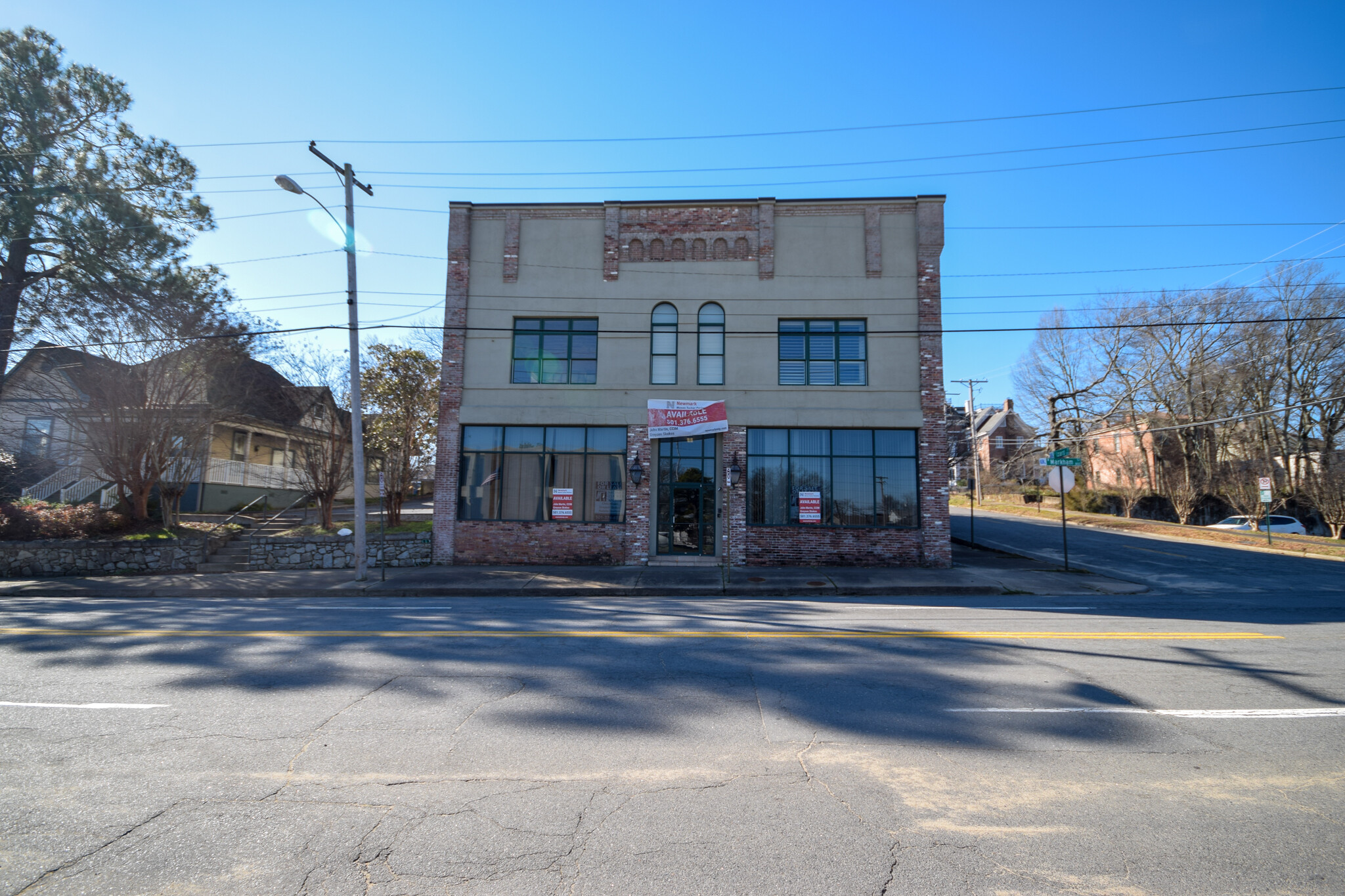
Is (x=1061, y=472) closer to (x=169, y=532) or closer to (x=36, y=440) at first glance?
(x=169, y=532)

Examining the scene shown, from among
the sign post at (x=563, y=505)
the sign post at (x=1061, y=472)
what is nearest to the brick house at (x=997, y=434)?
the sign post at (x=1061, y=472)

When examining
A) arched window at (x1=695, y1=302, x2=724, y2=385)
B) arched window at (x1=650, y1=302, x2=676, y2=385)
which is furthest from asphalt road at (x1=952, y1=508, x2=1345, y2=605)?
arched window at (x1=650, y1=302, x2=676, y2=385)

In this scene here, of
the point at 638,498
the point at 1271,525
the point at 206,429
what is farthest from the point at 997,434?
the point at 206,429

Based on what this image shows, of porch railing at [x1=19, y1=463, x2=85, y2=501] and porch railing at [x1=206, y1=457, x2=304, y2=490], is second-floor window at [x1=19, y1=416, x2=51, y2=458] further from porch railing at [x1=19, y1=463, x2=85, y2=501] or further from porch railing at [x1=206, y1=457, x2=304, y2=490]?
porch railing at [x1=206, y1=457, x2=304, y2=490]

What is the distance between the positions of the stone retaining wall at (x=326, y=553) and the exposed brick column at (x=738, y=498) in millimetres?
8684

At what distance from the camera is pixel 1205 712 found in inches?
214

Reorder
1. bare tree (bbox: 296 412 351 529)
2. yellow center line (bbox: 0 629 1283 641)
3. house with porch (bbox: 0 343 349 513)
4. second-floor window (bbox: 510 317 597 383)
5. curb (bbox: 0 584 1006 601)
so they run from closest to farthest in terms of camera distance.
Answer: yellow center line (bbox: 0 629 1283 641) < curb (bbox: 0 584 1006 601) < second-floor window (bbox: 510 317 597 383) < house with porch (bbox: 0 343 349 513) < bare tree (bbox: 296 412 351 529)

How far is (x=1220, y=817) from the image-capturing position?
3.68 metres

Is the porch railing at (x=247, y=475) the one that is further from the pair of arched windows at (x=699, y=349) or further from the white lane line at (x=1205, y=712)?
the white lane line at (x=1205, y=712)

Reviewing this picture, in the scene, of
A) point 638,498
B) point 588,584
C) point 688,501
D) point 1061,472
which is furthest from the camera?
point 688,501

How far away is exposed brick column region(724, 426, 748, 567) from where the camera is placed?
57.2 ft

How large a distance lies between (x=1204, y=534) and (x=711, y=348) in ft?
78.6

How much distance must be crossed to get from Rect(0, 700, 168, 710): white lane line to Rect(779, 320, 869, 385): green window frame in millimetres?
15325

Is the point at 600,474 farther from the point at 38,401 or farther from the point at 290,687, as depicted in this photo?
the point at 38,401
